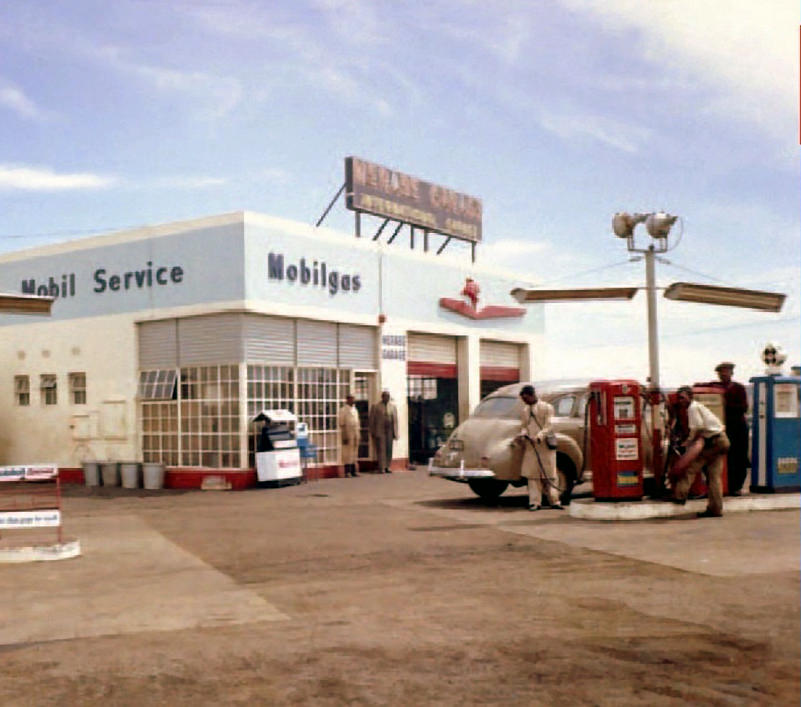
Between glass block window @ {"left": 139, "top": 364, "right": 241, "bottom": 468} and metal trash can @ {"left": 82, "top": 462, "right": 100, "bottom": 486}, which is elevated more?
glass block window @ {"left": 139, "top": 364, "right": 241, "bottom": 468}

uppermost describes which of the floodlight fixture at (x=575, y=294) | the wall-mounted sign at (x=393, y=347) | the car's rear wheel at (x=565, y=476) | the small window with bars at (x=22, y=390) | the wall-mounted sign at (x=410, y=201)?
the wall-mounted sign at (x=410, y=201)

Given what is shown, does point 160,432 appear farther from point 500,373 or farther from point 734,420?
point 734,420

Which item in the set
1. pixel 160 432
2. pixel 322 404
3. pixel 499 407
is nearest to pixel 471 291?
pixel 322 404

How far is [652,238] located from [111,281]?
1281 cm

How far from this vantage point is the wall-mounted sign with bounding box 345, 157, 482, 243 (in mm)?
30609

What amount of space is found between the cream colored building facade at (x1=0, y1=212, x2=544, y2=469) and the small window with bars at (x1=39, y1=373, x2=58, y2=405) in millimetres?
78

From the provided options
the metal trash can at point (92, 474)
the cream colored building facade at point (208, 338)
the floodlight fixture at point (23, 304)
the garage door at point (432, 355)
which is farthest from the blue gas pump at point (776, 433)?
the metal trash can at point (92, 474)

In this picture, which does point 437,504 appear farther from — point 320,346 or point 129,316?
point 129,316

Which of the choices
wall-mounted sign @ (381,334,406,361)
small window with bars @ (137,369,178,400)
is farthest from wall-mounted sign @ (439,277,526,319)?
A: small window with bars @ (137,369,178,400)

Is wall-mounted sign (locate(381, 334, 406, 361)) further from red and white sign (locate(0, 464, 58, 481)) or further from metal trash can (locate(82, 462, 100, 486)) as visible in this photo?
red and white sign (locate(0, 464, 58, 481))

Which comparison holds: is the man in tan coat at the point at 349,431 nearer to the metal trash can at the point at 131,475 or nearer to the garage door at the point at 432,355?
the garage door at the point at 432,355

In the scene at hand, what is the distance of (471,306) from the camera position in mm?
28812

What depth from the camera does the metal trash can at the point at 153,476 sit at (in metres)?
21.5

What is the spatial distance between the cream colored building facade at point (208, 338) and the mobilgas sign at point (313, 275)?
0.04 meters
